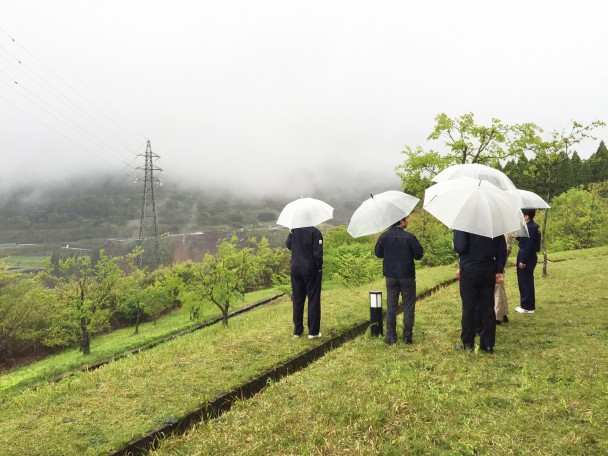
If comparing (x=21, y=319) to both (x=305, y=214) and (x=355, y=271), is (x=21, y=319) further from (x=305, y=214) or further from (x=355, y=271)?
(x=305, y=214)

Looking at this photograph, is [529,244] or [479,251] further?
[529,244]

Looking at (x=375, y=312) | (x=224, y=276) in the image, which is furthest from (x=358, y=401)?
(x=224, y=276)

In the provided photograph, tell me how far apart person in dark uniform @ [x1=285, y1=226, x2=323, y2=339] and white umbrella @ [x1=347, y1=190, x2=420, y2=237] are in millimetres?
893

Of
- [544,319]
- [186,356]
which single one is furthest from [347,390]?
[544,319]

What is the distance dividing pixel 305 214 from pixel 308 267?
3.50 ft

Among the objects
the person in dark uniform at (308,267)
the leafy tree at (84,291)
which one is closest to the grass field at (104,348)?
the leafy tree at (84,291)

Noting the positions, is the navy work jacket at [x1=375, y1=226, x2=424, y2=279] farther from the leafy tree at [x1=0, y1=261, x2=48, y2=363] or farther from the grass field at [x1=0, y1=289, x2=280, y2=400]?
the leafy tree at [x1=0, y1=261, x2=48, y2=363]

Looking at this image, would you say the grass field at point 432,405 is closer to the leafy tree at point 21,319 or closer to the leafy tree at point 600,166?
the leafy tree at point 21,319

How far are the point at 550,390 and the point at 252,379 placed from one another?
3948 mm

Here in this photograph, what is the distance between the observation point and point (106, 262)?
3803 centimetres

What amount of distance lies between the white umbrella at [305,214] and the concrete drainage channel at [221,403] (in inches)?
95.3

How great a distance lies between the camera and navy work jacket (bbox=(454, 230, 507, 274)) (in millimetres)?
6535

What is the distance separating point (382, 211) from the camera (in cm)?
752

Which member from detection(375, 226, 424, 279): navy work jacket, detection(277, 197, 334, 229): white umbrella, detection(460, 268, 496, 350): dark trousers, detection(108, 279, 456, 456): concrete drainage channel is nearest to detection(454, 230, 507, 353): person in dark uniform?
detection(460, 268, 496, 350): dark trousers
